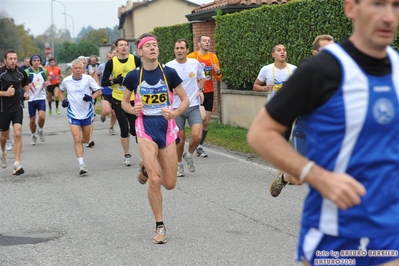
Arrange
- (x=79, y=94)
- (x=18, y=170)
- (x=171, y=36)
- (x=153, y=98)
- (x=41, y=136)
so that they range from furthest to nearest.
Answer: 1. (x=171, y=36)
2. (x=41, y=136)
3. (x=79, y=94)
4. (x=18, y=170)
5. (x=153, y=98)

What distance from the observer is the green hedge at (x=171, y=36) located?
23.6 metres

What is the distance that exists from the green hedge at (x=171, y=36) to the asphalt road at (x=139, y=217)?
10.8 metres

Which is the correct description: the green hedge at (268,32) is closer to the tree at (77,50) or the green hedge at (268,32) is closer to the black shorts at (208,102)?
the black shorts at (208,102)

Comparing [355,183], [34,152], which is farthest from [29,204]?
[355,183]

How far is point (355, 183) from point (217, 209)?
603 centimetres

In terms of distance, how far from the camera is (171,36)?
25.5m

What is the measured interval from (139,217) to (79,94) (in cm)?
480

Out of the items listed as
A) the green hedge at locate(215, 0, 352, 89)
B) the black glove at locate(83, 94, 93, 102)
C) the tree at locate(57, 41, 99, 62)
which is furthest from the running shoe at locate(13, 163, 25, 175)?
the tree at locate(57, 41, 99, 62)

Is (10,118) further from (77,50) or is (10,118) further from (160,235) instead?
(77,50)

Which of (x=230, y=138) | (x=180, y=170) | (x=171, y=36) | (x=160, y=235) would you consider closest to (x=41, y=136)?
(x=230, y=138)

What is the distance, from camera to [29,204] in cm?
960

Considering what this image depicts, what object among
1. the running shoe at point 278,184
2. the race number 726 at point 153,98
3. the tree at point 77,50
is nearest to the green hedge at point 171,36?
the running shoe at point 278,184

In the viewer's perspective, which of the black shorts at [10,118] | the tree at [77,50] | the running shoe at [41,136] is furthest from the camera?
the tree at [77,50]

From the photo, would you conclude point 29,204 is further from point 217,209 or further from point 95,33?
point 95,33
